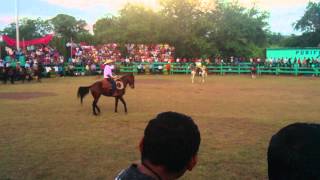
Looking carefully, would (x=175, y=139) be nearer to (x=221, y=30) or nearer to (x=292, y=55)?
(x=292, y=55)

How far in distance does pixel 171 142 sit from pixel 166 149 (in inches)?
1.6

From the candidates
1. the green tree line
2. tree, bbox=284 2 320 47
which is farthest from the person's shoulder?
tree, bbox=284 2 320 47

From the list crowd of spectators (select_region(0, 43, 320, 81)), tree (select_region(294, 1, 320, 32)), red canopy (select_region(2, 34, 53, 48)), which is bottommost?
crowd of spectators (select_region(0, 43, 320, 81))

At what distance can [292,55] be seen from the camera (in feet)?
134

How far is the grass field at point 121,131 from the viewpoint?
774cm

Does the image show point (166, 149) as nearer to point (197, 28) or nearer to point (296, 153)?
point (296, 153)

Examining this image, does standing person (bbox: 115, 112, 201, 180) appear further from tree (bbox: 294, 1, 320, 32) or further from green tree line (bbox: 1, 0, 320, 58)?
tree (bbox: 294, 1, 320, 32)

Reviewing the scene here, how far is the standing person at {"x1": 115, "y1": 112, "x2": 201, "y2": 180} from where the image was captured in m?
2.13

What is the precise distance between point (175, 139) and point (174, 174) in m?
0.20

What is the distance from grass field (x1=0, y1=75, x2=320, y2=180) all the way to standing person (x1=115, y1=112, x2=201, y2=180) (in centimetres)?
512

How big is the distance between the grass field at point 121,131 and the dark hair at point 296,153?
17.9 ft

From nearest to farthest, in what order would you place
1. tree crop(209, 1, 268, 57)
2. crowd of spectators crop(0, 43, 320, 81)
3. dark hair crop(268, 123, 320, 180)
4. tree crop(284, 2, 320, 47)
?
dark hair crop(268, 123, 320, 180)
crowd of spectators crop(0, 43, 320, 81)
tree crop(209, 1, 268, 57)
tree crop(284, 2, 320, 47)

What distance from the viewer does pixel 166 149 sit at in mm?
2129

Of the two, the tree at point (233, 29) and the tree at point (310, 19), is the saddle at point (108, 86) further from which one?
the tree at point (310, 19)
